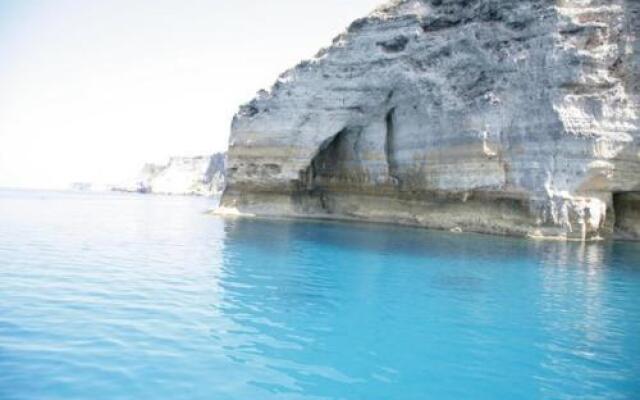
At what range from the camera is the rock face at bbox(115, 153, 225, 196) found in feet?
550

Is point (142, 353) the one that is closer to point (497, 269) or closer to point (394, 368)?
point (394, 368)

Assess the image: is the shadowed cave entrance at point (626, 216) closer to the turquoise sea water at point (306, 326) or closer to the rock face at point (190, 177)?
the turquoise sea water at point (306, 326)

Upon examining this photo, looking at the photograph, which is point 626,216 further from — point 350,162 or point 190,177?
point 190,177

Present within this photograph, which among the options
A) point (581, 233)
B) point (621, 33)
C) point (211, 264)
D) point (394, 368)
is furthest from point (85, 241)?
point (621, 33)

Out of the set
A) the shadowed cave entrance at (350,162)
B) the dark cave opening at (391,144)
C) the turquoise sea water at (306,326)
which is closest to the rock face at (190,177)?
the shadowed cave entrance at (350,162)

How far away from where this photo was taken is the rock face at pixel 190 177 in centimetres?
16762

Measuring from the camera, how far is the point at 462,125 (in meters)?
37.2

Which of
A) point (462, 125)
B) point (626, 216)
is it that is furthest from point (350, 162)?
point (626, 216)

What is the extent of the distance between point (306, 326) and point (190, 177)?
549ft

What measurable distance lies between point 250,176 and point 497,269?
29265 millimetres

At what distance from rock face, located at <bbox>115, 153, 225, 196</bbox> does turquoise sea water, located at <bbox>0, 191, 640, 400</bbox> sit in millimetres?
146372

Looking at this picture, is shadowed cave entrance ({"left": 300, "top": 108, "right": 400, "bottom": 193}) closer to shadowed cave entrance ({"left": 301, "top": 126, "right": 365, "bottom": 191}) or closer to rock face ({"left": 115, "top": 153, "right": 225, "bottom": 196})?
shadowed cave entrance ({"left": 301, "top": 126, "right": 365, "bottom": 191})

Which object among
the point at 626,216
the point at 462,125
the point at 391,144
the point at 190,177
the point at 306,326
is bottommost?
the point at 306,326

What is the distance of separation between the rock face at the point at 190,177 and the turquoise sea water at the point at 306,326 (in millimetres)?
146372
